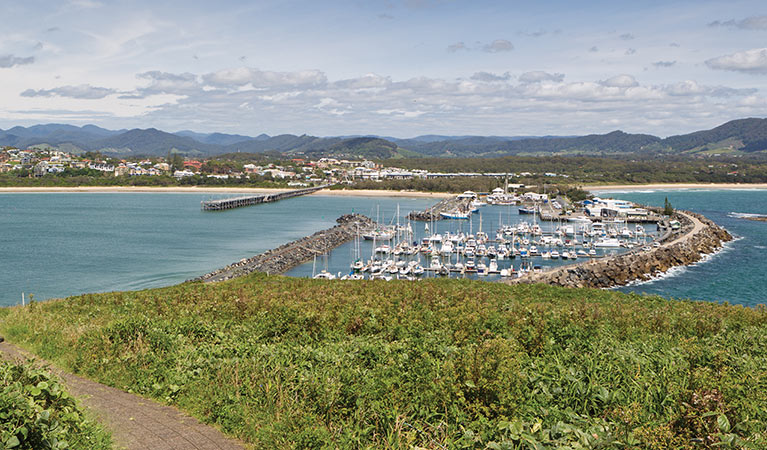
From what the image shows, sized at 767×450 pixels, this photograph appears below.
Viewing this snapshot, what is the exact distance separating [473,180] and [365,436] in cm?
10053

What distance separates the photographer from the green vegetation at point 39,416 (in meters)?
3.35

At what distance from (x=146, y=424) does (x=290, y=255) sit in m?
30.9

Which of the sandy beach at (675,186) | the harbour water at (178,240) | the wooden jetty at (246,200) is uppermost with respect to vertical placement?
the sandy beach at (675,186)

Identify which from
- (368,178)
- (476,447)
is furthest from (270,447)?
(368,178)

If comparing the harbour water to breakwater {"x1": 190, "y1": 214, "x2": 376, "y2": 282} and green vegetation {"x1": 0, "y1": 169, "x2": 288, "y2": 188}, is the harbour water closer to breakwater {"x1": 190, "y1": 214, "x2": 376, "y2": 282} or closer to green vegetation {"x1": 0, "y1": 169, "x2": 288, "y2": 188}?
breakwater {"x1": 190, "y1": 214, "x2": 376, "y2": 282}

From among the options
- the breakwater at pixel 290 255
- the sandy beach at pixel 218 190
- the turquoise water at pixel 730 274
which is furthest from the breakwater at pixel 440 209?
the turquoise water at pixel 730 274

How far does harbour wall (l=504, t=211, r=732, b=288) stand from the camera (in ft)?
93.4

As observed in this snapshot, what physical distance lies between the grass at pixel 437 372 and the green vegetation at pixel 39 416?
1.22 metres

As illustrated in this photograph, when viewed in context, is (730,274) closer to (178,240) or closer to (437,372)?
(437,372)

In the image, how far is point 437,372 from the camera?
4438 mm

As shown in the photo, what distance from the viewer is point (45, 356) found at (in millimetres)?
7344

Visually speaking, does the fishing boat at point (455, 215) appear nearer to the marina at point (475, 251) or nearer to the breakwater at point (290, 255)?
the marina at point (475, 251)

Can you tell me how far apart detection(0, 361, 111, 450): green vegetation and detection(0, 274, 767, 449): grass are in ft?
4.00

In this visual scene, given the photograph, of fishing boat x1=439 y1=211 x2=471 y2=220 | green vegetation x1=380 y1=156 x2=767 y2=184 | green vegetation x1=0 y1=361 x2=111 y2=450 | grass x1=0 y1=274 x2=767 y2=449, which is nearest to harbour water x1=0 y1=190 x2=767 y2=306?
fishing boat x1=439 y1=211 x2=471 y2=220
